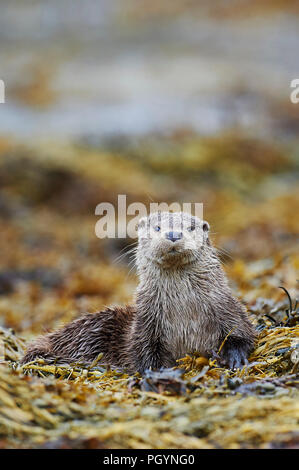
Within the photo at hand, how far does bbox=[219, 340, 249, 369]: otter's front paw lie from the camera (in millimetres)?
3041

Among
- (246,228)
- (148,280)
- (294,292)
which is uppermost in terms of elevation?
(246,228)

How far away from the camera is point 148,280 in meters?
3.46

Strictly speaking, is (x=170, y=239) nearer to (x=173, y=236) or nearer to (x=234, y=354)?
(x=173, y=236)

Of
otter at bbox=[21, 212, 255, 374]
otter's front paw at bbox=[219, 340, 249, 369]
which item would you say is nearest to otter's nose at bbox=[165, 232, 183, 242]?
otter at bbox=[21, 212, 255, 374]

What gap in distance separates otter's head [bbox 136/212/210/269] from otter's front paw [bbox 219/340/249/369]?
1.71ft

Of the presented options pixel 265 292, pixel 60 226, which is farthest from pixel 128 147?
pixel 265 292

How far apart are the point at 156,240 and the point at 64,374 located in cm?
85

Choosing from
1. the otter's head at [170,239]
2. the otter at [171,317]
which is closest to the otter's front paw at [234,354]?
the otter at [171,317]

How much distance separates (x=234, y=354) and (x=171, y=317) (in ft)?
1.38

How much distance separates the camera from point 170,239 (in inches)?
125

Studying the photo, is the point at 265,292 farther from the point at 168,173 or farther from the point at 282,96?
the point at 282,96

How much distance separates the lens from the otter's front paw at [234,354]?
3.04 metres

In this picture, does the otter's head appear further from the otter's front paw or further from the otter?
the otter's front paw

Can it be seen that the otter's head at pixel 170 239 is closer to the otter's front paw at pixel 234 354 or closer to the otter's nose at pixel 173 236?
the otter's nose at pixel 173 236
